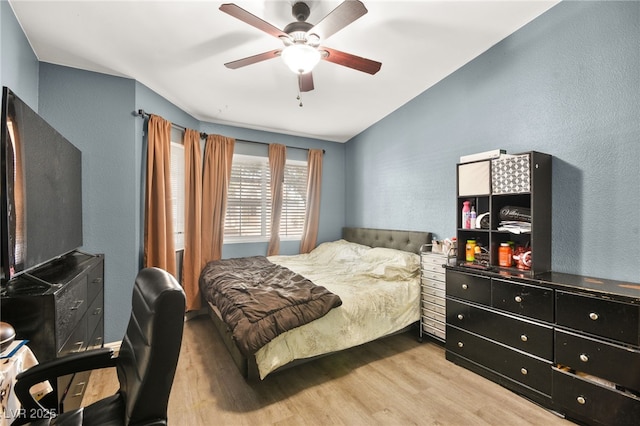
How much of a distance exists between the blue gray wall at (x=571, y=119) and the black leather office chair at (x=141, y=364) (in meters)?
2.76

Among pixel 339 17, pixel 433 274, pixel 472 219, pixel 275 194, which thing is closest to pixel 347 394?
pixel 433 274

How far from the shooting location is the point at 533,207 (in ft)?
6.98

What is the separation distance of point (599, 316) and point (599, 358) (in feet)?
0.84

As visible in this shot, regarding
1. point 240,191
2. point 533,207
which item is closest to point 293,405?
point 533,207

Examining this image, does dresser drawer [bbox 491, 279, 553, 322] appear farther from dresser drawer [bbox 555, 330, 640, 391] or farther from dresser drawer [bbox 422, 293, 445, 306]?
dresser drawer [bbox 422, 293, 445, 306]

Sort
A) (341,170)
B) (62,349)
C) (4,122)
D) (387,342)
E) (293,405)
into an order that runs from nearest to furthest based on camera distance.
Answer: (4,122) < (62,349) < (293,405) < (387,342) < (341,170)

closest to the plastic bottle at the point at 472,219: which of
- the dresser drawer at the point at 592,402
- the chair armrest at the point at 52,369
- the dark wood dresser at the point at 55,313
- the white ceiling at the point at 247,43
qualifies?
the dresser drawer at the point at 592,402

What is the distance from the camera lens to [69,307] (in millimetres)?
1535

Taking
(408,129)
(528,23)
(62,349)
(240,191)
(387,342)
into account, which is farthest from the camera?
(240,191)

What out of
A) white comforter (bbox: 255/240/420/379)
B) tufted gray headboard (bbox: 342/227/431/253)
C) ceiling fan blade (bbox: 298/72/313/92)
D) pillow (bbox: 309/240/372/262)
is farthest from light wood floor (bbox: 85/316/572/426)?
ceiling fan blade (bbox: 298/72/313/92)

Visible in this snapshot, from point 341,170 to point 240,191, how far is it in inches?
74.1

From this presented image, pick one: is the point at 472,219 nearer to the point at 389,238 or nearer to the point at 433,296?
the point at 433,296

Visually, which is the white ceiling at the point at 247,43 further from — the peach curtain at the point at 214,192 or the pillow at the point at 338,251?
the pillow at the point at 338,251

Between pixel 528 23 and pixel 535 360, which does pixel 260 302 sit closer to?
pixel 535 360
